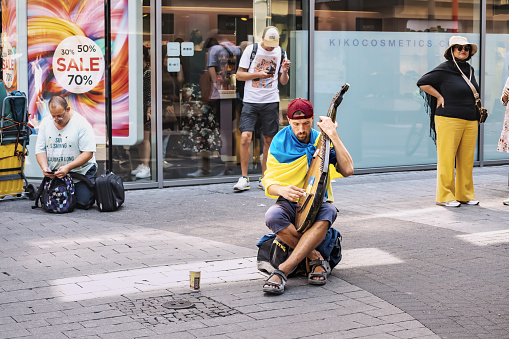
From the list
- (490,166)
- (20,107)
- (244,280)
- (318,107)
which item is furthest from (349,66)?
(244,280)

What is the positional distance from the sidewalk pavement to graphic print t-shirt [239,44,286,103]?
1.58 m

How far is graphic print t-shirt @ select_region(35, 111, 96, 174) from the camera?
9.27 m

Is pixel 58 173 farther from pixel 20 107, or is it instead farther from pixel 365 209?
pixel 365 209

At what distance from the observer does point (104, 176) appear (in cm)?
952

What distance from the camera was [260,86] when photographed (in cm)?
1102

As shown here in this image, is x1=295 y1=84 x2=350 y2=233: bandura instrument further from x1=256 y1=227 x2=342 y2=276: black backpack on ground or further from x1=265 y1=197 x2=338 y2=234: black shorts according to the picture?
x1=256 y1=227 x2=342 y2=276: black backpack on ground

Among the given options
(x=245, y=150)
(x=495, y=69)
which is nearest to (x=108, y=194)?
(x=245, y=150)

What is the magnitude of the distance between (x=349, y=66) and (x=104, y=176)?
473 cm

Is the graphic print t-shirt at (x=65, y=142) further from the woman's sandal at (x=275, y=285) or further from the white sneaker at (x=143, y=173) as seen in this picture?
the woman's sandal at (x=275, y=285)

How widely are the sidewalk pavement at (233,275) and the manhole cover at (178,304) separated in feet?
0.09

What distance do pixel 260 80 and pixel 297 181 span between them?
4.86m

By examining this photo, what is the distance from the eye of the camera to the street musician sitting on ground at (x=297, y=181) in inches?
243

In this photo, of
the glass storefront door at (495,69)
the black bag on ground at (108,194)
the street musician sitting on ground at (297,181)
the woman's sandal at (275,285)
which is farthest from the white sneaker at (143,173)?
the glass storefront door at (495,69)

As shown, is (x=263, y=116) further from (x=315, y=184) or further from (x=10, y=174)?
(x=315, y=184)
